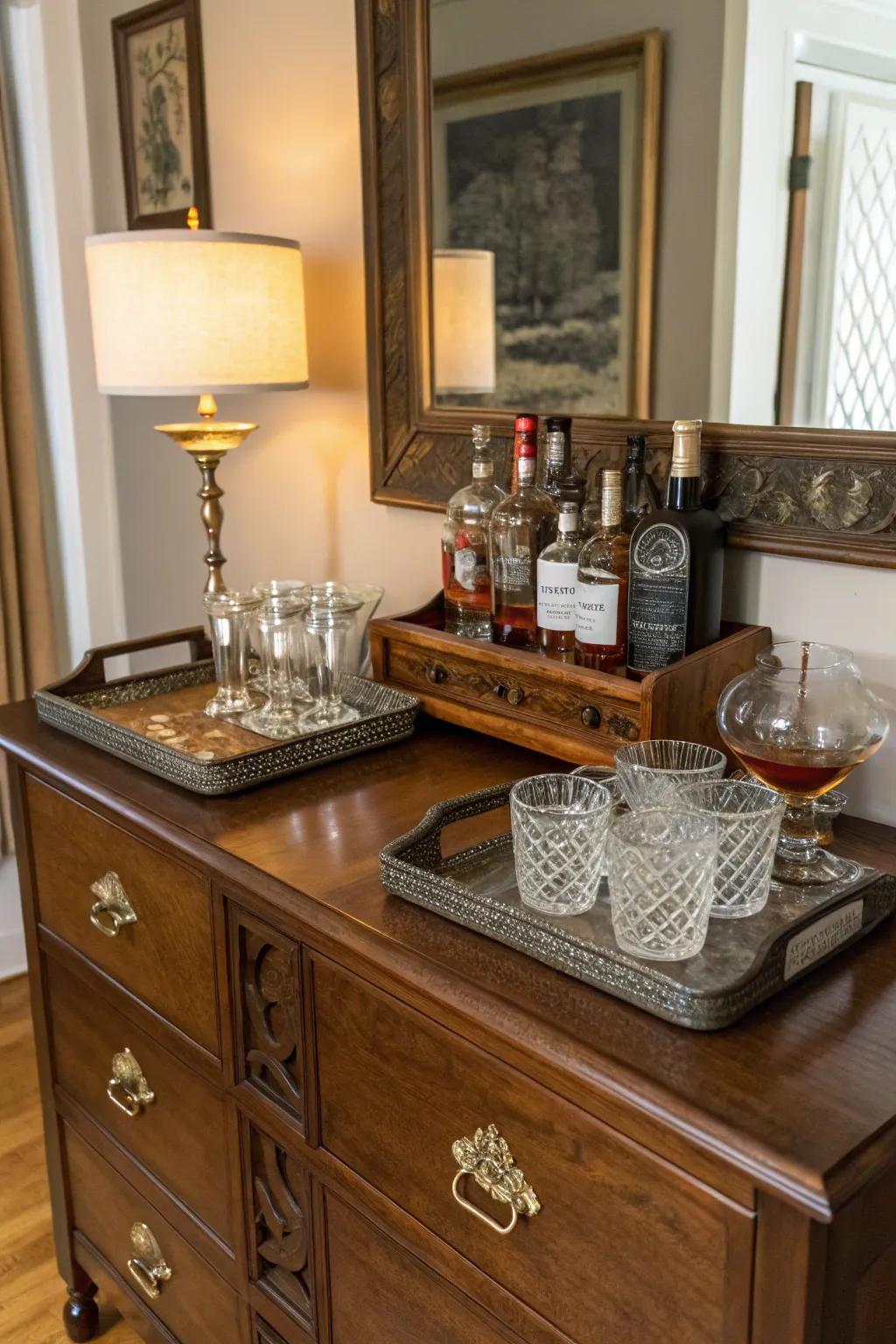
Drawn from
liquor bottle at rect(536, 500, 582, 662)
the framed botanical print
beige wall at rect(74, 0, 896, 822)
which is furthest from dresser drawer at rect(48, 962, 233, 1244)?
the framed botanical print

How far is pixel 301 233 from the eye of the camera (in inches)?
73.2

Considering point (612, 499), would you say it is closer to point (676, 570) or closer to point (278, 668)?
point (676, 570)

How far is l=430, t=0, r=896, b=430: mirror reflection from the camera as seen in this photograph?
1.13 m

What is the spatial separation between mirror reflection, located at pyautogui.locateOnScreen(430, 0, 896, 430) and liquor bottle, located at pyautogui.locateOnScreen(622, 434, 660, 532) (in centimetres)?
10

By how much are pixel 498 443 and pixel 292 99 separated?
71cm

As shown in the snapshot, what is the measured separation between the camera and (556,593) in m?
1.31

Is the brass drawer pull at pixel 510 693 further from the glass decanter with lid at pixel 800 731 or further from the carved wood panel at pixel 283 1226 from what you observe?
the carved wood panel at pixel 283 1226

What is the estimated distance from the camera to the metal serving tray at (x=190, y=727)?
1274 millimetres

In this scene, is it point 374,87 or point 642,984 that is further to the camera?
point 374,87

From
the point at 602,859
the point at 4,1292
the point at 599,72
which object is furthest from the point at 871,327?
the point at 4,1292

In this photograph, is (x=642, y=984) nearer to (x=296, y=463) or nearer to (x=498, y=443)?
(x=498, y=443)

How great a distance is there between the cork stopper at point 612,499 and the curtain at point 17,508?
5.12 feet

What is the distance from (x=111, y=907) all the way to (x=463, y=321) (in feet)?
2.88

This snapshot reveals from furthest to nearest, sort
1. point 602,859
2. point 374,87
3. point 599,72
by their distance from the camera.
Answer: point 374,87
point 599,72
point 602,859
